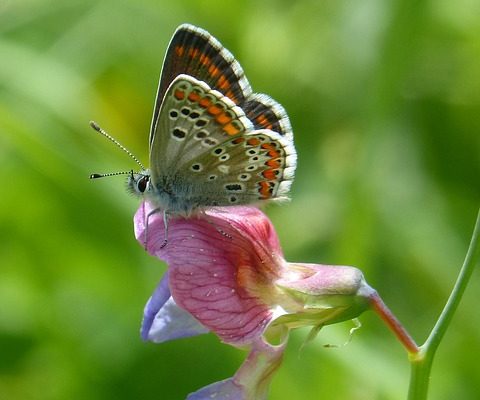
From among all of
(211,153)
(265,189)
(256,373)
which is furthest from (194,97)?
(256,373)

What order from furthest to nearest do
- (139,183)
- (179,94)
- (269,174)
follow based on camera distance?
(139,183)
(269,174)
(179,94)

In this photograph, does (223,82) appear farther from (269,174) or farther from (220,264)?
(220,264)

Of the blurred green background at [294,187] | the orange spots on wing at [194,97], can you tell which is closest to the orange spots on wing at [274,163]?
the orange spots on wing at [194,97]

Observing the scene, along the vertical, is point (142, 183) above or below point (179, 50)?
below

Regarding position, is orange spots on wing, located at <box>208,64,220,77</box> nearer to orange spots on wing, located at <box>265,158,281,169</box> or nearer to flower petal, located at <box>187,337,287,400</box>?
orange spots on wing, located at <box>265,158,281,169</box>

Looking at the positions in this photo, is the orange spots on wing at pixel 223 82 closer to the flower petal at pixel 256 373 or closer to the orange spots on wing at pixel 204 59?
the orange spots on wing at pixel 204 59

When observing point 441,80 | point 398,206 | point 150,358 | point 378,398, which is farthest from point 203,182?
point 441,80
